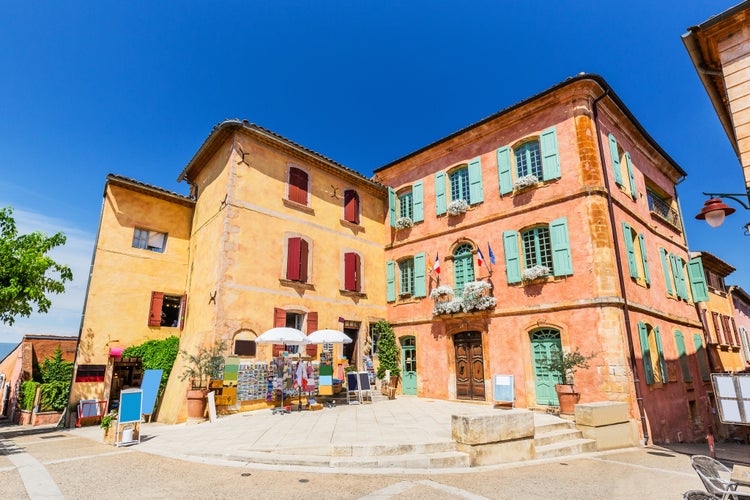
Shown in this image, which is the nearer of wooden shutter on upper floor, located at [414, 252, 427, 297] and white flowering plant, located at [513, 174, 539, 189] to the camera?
white flowering plant, located at [513, 174, 539, 189]

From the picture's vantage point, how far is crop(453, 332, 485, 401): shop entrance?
1297 cm

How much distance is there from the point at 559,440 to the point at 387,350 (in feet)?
25.7

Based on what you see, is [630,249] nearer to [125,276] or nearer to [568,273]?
[568,273]

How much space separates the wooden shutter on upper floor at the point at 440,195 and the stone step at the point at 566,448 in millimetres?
8977

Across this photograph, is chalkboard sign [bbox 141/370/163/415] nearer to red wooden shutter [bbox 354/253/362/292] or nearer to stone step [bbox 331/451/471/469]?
red wooden shutter [bbox 354/253/362/292]

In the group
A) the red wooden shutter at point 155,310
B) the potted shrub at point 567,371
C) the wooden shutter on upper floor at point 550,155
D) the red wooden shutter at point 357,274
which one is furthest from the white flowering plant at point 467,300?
the red wooden shutter at point 155,310

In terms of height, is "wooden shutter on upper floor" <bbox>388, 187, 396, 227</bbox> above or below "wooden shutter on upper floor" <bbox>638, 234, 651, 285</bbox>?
above

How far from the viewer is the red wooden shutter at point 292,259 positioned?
1327 centimetres

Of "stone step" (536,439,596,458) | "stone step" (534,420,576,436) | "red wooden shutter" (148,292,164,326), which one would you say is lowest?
"stone step" (536,439,596,458)

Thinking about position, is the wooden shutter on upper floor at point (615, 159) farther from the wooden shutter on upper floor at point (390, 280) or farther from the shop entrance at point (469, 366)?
the wooden shutter on upper floor at point (390, 280)

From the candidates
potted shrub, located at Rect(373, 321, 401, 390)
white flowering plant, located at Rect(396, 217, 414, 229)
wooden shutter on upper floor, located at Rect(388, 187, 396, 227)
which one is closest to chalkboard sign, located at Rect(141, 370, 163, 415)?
potted shrub, located at Rect(373, 321, 401, 390)

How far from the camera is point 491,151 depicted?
46.6ft

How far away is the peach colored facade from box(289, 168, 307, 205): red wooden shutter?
461 centimetres

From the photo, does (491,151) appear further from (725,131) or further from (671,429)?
(671,429)
